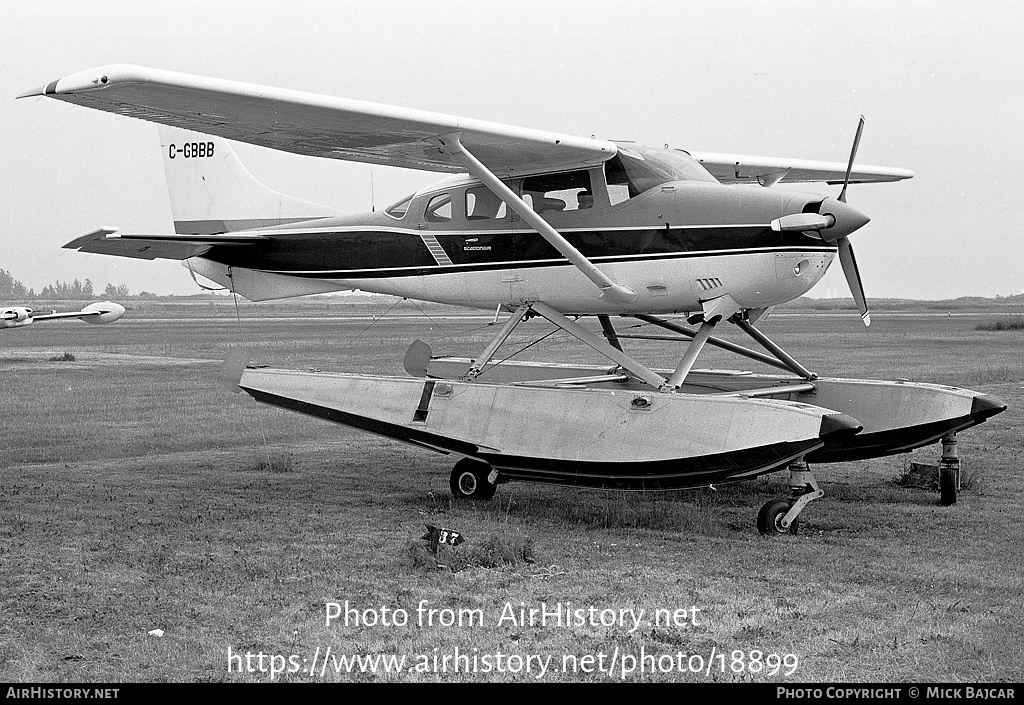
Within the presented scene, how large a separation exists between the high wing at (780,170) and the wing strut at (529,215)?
2843 mm

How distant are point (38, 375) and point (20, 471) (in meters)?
12.3

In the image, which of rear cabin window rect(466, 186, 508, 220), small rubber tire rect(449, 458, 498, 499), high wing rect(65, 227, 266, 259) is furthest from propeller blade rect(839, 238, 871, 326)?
high wing rect(65, 227, 266, 259)

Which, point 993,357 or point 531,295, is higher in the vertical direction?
point 531,295

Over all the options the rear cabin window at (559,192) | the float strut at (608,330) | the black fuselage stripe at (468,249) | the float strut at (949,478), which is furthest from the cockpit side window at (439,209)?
the float strut at (949,478)

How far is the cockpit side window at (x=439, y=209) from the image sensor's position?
9.41 m

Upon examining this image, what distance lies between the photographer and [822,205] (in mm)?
7672

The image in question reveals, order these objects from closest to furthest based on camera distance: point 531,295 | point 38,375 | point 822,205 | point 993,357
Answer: point 822,205 < point 531,295 < point 38,375 < point 993,357

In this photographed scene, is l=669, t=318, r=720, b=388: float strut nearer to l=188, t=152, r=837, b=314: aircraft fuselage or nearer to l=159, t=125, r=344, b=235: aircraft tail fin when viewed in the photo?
l=188, t=152, r=837, b=314: aircraft fuselage

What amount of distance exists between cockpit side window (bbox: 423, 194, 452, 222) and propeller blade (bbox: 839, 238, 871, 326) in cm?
359

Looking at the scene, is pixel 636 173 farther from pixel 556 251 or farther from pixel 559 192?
pixel 556 251

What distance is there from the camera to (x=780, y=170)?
11.0 m
